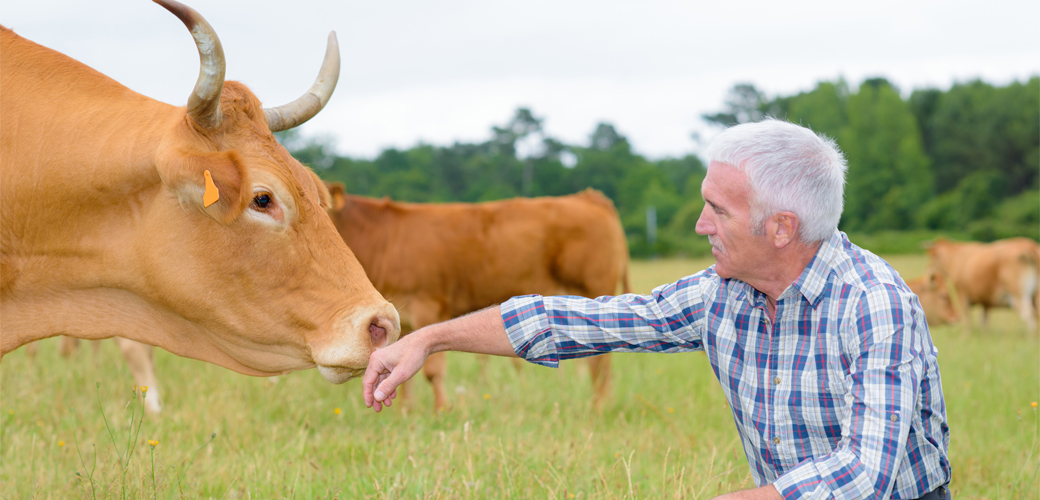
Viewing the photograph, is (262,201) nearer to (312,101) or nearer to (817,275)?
(312,101)

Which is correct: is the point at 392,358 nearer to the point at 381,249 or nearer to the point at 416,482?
the point at 416,482

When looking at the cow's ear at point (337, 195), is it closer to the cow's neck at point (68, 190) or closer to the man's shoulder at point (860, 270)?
the cow's neck at point (68, 190)

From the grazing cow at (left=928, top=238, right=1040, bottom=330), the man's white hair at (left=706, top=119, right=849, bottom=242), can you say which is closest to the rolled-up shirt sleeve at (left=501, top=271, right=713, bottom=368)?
the man's white hair at (left=706, top=119, right=849, bottom=242)

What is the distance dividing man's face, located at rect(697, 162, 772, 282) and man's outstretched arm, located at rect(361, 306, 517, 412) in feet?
2.58

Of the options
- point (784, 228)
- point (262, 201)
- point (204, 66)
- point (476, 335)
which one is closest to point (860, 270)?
point (784, 228)

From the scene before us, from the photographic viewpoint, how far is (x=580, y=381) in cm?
708

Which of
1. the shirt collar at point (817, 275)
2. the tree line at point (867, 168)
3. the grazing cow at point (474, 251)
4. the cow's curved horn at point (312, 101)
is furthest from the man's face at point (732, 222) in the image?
the tree line at point (867, 168)

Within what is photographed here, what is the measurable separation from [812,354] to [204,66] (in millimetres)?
2094

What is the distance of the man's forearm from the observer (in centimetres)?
262

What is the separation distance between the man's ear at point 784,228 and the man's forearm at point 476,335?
938 mm

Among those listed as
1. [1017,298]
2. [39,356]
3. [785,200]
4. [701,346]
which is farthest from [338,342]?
[1017,298]

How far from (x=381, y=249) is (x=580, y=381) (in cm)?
245

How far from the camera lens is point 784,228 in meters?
2.25

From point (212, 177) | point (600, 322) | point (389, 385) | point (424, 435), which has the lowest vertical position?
point (424, 435)
